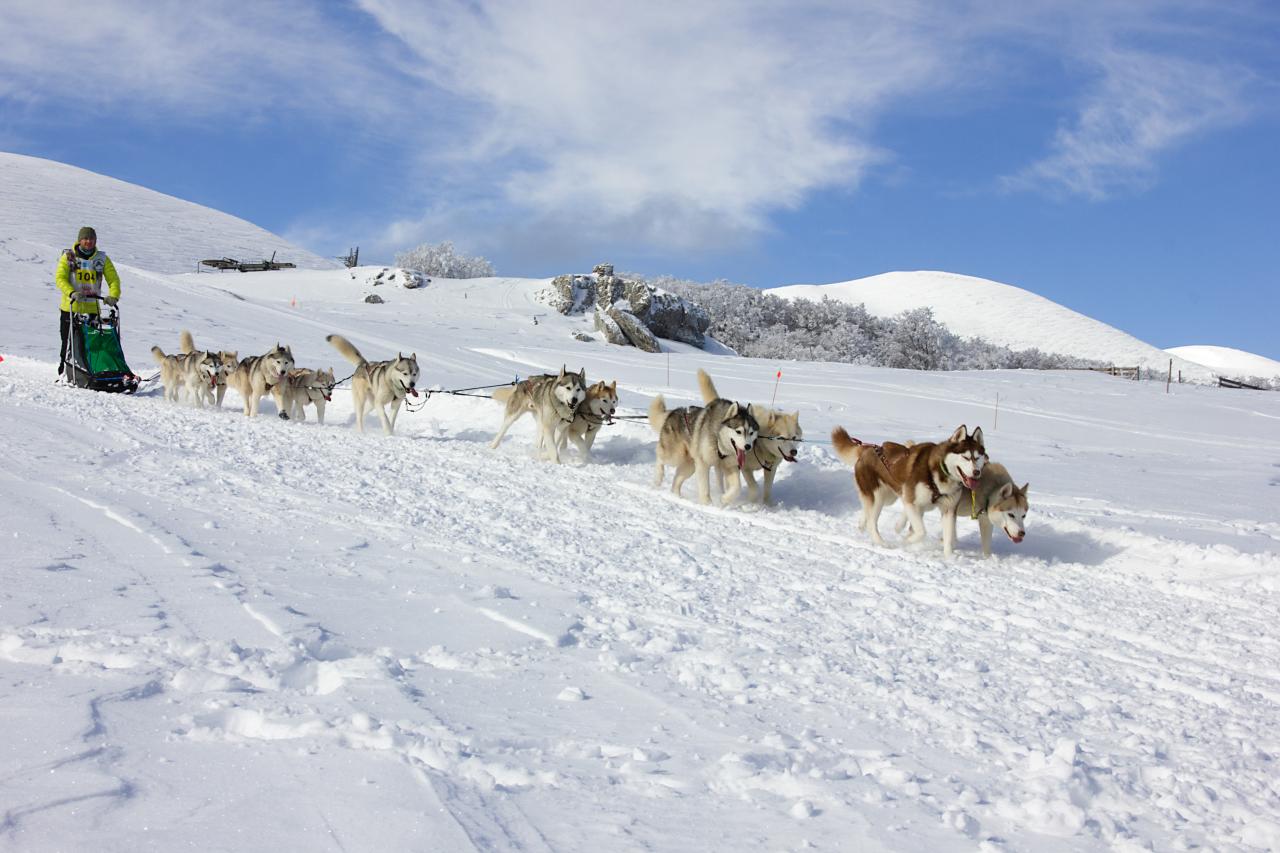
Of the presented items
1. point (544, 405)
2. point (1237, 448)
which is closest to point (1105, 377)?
point (1237, 448)

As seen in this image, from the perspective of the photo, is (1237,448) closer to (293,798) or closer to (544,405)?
(544,405)

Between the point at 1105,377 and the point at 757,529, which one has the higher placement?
the point at 1105,377

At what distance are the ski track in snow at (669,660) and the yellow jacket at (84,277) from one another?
6.23 meters

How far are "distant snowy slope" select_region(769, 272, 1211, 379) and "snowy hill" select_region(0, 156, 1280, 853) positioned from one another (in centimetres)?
3692

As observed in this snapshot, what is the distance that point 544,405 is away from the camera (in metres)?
9.58

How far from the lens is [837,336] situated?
110ft

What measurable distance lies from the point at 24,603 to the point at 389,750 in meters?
1.56

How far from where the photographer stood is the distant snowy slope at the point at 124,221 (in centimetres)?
4009

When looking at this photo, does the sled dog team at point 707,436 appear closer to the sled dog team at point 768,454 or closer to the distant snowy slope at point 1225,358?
the sled dog team at point 768,454

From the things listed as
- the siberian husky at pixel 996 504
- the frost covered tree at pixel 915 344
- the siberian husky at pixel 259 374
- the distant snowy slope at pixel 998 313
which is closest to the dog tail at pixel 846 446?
the siberian husky at pixel 996 504

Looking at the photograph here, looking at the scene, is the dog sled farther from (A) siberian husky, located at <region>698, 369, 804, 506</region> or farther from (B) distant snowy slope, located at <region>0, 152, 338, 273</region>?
(B) distant snowy slope, located at <region>0, 152, 338, 273</region>

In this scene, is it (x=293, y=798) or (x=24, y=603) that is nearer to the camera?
(x=293, y=798)

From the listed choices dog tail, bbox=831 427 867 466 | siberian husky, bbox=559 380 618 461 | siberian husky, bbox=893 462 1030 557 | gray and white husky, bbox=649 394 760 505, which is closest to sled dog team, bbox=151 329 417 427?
siberian husky, bbox=559 380 618 461

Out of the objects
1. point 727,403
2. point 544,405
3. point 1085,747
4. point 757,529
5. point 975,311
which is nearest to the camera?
point 1085,747
